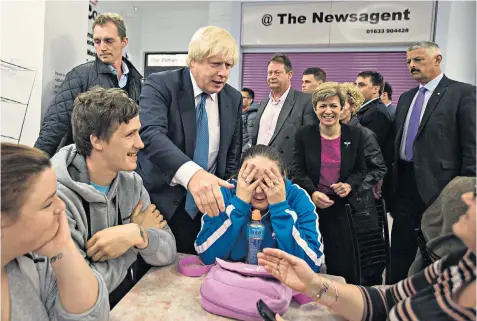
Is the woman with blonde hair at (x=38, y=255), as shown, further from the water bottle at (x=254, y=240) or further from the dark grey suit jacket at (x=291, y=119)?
the dark grey suit jacket at (x=291, y=119)

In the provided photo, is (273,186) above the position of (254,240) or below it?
above

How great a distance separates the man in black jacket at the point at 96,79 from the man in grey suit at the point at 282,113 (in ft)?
3.66

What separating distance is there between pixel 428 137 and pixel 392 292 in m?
0.32

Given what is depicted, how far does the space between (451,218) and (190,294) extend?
2.76 feet

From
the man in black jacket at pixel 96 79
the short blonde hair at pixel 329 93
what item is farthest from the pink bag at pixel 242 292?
the short blonde hair at pixel 329 93

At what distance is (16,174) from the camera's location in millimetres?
650

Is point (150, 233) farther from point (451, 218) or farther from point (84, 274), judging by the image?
point (451, 218)

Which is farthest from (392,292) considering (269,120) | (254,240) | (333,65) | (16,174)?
(333,65)

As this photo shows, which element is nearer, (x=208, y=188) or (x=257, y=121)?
(x=208, y=188)

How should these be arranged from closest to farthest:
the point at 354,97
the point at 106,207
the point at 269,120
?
the point at 106,207 → the point at 354,97 → the point at 269,120

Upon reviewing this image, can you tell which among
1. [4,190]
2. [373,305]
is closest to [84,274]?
[4,190]

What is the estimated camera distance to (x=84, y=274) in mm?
889

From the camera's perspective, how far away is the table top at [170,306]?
1028 millimetres

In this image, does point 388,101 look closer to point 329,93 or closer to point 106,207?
point 329,93
